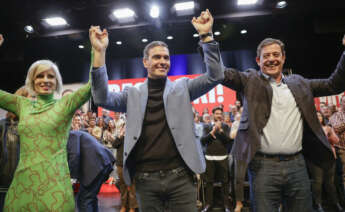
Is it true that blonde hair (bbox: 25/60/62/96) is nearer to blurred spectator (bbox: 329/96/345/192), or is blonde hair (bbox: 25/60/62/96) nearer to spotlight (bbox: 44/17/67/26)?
blurred spectator (bbox: 329/96/345/192)

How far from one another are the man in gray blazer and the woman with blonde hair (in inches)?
12.2

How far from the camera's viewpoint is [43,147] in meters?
1.36

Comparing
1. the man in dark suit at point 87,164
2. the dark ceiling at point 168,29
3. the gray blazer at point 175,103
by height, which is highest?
the dark ceiling at point 168,29

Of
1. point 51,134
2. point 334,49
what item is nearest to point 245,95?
point 51,134

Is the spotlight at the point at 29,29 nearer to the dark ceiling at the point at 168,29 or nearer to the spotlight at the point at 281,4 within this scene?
the dark ceiling at the point at 168,29

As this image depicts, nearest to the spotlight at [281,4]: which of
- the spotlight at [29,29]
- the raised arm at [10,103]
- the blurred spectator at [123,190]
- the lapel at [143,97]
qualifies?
the blurred spectator at [123,190]

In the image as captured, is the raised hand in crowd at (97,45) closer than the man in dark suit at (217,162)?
Yes

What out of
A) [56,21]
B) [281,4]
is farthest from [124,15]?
[281,4]

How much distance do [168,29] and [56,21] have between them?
3.05m

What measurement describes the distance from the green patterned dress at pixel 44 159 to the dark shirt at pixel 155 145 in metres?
0.43

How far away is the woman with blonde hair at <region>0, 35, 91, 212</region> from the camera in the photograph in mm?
1306

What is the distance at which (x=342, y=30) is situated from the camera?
6066mm

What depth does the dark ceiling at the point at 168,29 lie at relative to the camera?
5.50 meters

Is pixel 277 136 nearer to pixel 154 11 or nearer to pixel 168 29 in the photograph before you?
pixel 154 11
